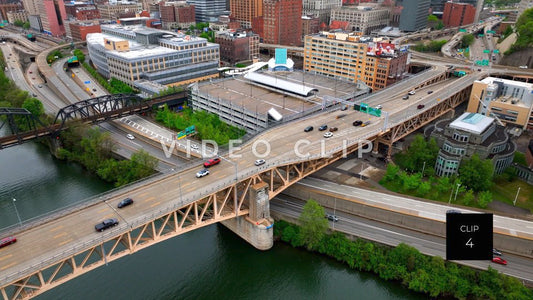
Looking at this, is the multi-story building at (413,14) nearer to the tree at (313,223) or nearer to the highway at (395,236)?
the highway at (395,236)

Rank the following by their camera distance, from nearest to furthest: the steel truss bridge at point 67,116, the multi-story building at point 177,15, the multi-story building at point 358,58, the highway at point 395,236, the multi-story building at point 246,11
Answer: the highway at point 395,236 < the steel truss bridge at point 67,116 < the multi-story building at point 358,58 < the multi-story building at point 246,11 < the multi-story building at point 177,15

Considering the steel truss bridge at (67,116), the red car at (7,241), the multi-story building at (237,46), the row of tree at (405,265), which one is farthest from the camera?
the multi-story building at (237,46)

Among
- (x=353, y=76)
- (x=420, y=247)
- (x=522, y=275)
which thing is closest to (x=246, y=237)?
(x=420, y=247)

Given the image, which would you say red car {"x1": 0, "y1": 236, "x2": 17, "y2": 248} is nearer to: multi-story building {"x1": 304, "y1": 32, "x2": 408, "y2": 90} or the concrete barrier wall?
the concrete barrier wall

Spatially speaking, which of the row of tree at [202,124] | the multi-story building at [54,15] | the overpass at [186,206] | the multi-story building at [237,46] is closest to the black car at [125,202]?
the overpass at [186,206]

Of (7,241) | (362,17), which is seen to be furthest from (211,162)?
(362,17)
